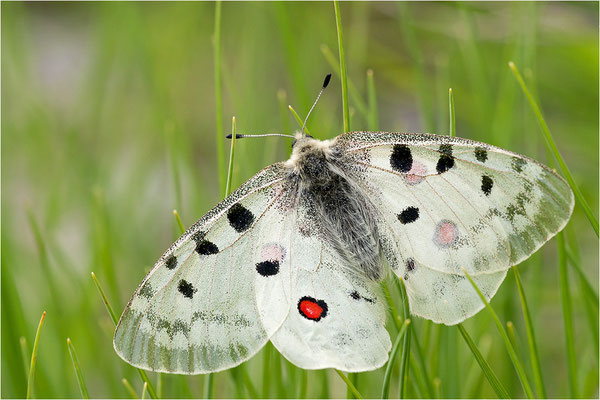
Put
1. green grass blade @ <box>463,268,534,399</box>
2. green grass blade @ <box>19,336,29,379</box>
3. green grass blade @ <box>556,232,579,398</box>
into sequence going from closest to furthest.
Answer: green grass blade @ <box>463,268,534,399</box>, green grass blade @ <box>556,232,579,398</box>, green grass blade @ <box>19,336,29,379</box>

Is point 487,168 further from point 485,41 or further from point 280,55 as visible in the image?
point 280,55

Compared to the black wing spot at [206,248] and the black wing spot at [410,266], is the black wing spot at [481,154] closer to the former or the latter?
the black wing spot at [410,266]

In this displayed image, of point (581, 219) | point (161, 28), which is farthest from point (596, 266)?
point (161, 28)

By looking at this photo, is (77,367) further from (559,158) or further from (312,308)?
(559,158)

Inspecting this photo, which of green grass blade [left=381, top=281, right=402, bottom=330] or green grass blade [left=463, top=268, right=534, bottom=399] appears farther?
green grass blade [left=381, top=281, right=402, bottom=330]

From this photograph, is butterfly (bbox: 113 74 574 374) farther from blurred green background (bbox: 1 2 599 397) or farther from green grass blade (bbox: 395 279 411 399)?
blurred green background (bbox: 1 2 599 397)

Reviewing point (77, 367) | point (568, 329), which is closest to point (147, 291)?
point (77, 367)

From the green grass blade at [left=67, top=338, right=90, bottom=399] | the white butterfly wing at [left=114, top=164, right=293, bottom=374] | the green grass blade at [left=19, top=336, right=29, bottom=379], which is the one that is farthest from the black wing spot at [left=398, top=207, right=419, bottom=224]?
the green grass blade at [left=19, top=336, right=29, bottom=379]
